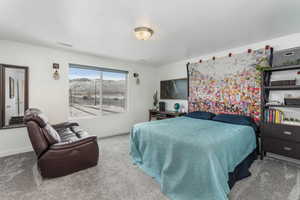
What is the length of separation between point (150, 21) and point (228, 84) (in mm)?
2426

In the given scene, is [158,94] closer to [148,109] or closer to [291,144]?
[148,109]

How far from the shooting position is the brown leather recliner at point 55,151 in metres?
2.07

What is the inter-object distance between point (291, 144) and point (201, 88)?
2118 millimetres

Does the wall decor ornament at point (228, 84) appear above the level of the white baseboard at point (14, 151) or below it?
above

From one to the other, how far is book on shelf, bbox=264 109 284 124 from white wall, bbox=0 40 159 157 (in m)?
3.59

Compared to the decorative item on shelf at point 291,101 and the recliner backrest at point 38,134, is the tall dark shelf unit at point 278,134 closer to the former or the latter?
the decorative item on shelf at point 291,101

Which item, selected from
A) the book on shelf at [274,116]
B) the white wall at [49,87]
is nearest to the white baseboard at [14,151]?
the white wall at [49,87]

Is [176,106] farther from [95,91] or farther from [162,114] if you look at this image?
[95,91]

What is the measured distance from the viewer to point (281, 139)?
8.13 ft

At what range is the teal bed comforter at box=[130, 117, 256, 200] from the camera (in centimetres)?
158

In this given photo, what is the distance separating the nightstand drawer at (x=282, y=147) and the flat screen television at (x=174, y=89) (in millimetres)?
2267

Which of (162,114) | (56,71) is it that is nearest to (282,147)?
(162,114)

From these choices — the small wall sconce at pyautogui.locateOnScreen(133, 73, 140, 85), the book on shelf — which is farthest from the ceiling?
the small wall sconce at pyautogui.locateOnScreen(133, 73, 140, 85)

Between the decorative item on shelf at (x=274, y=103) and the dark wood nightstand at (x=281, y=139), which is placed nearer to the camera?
the dark wood nightstand at (x=281, y=139)
